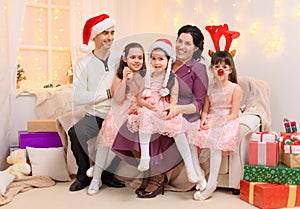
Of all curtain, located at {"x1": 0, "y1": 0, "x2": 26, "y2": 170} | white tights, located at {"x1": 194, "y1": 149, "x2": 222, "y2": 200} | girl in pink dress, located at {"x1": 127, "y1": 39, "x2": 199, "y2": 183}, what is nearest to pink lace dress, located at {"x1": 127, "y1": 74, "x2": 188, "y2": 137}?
girl in pink dress, located at {"x1": 127, "y1": 39, "x2": 199, "y2": 183}

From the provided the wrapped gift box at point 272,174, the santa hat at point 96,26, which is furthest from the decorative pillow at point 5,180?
the wrapped gift box at point 272,174

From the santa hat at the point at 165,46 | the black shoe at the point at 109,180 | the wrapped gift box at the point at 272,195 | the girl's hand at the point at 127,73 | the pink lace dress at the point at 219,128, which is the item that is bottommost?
the black shoe at the point at 109,180

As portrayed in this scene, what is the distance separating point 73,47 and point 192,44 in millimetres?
1778

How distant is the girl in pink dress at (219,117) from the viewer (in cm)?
233

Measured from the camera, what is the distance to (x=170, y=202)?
7.51ft

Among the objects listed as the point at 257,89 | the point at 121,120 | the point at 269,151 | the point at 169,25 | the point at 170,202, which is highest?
the point at 169,25

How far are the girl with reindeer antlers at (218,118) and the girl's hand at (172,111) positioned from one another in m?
0.17

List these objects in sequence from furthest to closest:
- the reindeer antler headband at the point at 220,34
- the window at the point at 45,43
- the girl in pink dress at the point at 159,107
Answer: the window at the point at 45,43 → the reindeer antler headband at the point at 220,34 → the girl in pink dress at the point at 159,107

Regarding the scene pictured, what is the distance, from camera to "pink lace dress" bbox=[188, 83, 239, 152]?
233 centimetres

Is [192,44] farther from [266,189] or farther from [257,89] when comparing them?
[266,189]

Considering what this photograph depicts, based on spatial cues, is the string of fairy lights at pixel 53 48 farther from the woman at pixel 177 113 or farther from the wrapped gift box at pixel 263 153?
the wrapped gift box at pixel 263 153

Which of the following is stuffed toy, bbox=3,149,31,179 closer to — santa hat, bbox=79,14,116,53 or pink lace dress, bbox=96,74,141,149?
pink lace dress, bbox=96,74,141,149

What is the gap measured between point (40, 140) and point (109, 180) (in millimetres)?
673

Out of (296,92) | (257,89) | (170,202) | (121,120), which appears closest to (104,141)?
(121,120)
